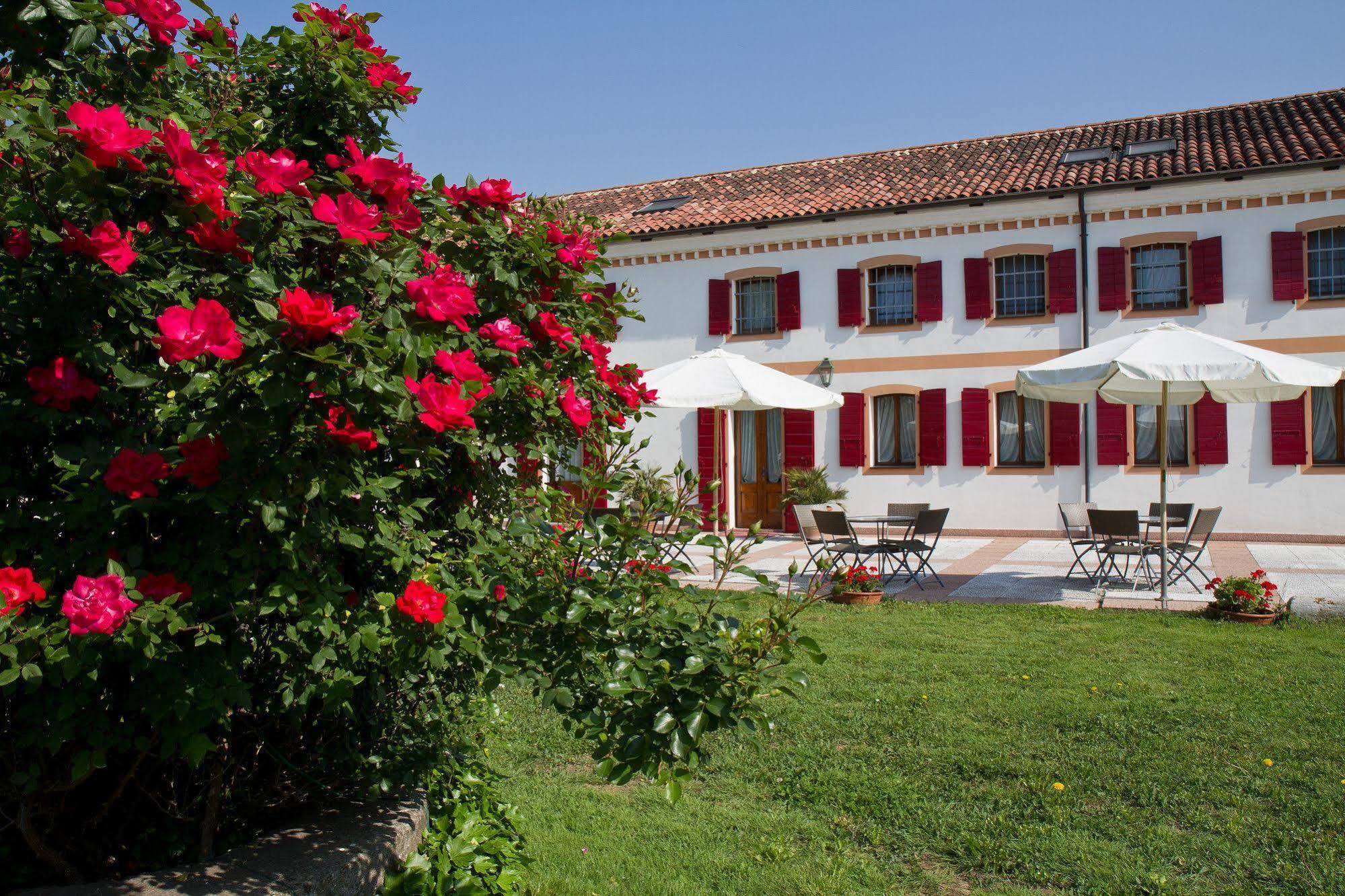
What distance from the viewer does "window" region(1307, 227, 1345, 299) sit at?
15047 millimetres

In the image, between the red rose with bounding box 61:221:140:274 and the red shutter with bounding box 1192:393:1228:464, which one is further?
the red shutter with bounding box 1192:393:1228:464

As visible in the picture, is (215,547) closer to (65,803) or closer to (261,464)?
(261,464)

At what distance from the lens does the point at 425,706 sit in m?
2.82

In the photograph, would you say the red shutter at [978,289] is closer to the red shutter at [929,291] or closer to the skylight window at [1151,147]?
the red shutter at [929,291]

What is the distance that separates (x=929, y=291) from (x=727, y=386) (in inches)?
323

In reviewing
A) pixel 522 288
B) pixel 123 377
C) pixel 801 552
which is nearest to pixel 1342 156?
pixel 801 552

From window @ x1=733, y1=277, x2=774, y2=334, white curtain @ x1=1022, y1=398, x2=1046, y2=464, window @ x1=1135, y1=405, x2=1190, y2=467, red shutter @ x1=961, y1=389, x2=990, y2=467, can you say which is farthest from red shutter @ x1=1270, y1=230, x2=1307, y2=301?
window @ x1=733, y1=277, x2=774, y2=334

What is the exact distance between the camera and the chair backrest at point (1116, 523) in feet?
30.4

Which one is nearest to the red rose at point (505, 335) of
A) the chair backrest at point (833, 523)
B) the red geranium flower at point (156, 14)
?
the red geranium flower at point (156, 14)

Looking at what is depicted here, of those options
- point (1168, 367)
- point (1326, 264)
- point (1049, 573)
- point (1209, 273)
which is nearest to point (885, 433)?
point (1209, 273)

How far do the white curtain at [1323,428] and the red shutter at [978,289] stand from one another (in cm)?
504

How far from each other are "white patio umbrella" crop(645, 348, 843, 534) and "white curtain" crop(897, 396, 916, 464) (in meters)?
6.59

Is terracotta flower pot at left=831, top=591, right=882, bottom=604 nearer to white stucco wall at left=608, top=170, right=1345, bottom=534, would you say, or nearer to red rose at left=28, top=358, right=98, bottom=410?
white stucco wall at left=608, top=170, right=1345, bottom=534

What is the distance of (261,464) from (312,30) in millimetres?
1040
